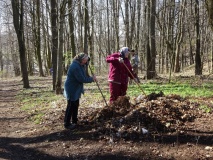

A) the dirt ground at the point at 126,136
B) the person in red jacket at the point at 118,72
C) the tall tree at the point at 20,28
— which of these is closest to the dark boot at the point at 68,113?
the dirt ground at the point at 126,136

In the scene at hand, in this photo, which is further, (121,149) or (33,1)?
(33,1)

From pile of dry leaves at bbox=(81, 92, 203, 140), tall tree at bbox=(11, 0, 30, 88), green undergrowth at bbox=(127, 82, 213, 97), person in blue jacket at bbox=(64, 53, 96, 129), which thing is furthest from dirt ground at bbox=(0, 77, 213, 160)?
tall tree at bbox=(11, 0, 30, 88)

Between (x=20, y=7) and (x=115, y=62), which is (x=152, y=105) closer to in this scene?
(x=115, y=62)

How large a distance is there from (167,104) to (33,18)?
2724cm

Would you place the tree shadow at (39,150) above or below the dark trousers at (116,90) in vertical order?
below

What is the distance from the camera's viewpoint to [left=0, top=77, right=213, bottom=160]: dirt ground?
571 cm

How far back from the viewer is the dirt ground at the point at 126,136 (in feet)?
18.7

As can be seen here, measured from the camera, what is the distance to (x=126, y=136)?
643cm

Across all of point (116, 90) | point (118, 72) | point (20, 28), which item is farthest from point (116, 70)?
point (20, 28)

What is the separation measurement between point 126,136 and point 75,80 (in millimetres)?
1993

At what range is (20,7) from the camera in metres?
19.0

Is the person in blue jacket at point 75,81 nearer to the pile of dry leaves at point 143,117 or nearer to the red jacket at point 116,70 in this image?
the pile of dry leaves at point 143,117

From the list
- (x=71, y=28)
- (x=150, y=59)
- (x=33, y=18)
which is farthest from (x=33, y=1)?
(x=150, y=59)

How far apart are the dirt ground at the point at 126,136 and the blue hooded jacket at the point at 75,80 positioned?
0.90 metres
